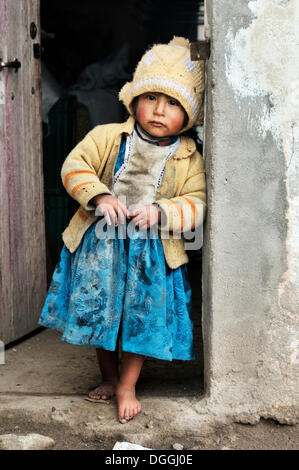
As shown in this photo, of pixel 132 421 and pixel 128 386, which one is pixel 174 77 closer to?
pixel 128 386

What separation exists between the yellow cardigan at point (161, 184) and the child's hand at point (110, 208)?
32mm

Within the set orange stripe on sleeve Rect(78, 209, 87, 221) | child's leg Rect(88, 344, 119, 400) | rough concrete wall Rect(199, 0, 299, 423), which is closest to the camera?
rough concrete wall Rect(199, 0, 299, 423)

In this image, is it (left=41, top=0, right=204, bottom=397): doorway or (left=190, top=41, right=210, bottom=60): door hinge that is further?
(left=41, top=0, right=204, bottom=397): doorway

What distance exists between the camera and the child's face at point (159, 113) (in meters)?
2.41

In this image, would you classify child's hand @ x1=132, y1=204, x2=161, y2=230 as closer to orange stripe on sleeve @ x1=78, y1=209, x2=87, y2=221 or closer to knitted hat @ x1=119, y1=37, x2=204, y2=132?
orange stripe on sleeve @ x1=78, y1=209, x2=87, y2=221

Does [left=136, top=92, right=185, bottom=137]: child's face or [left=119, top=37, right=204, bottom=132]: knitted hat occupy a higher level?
[left=119, top=37, right=204, bottom=132]: knitted hat

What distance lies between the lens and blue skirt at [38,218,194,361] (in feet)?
7.94

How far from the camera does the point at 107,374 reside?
2.73m

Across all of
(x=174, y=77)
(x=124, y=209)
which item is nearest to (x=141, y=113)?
(x=174, y=77)

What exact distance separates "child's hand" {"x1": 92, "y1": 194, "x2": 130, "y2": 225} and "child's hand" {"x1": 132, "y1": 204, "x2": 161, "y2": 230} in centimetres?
5

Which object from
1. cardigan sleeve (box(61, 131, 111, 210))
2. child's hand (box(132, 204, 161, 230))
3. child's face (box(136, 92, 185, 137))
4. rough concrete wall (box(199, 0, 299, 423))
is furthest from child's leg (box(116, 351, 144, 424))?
child's face (box(136, 92, 185, 137))

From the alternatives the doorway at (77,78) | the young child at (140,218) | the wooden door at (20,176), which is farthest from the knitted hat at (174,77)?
the doorway at (77,78)
